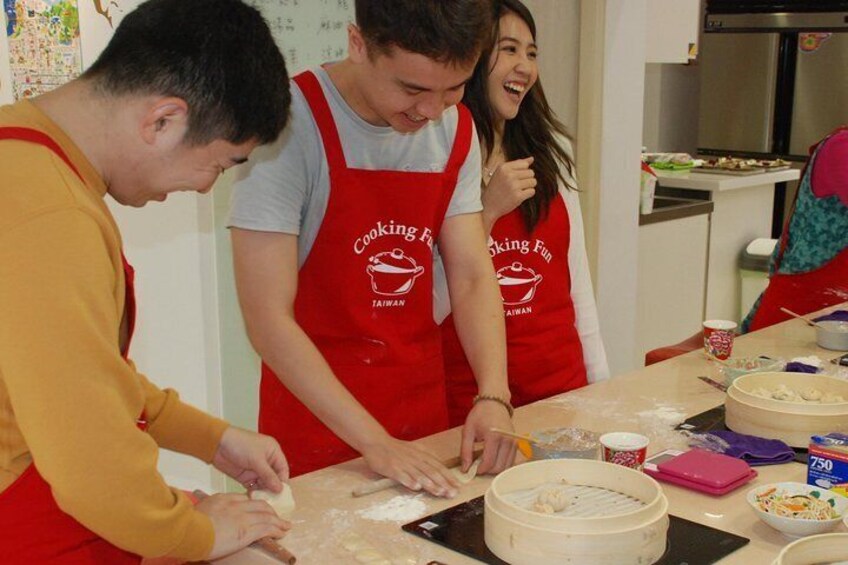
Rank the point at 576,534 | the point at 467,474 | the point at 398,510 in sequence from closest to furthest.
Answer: the point at 576,534
the point at 398,510
the point at 467,474

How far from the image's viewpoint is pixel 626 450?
1501 millimetres

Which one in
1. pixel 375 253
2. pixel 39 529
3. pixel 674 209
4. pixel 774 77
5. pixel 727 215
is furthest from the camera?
pixel 774 77

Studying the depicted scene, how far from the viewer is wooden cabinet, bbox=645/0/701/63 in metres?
4.41

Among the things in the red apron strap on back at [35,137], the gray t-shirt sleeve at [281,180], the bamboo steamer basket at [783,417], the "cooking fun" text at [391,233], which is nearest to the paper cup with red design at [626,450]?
the bamboo steamer basket at [783,417]

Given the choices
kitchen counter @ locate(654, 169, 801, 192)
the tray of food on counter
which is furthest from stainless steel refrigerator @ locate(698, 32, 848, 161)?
kitchen counter @ locate(654, 169, 801, 192)

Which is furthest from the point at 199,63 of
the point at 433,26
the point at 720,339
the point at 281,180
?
the point at 720,339

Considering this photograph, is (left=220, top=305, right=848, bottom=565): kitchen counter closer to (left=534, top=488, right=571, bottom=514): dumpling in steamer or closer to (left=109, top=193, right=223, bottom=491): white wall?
(left=534, top=488, right=571, bottom=514): dumpling in steamer

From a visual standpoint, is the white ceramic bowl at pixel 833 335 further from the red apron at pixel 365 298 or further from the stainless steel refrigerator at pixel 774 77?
the stainless steel refrigerator at pixel 774 77

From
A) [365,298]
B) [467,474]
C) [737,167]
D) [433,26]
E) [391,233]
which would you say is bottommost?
[467,474]

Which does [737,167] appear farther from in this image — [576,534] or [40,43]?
[576,534]

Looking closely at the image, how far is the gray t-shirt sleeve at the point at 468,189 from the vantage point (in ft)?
6.16

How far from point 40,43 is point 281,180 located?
4.20 ft

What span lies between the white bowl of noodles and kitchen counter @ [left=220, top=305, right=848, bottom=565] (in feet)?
0.09

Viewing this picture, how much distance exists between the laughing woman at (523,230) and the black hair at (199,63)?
0.98 m
